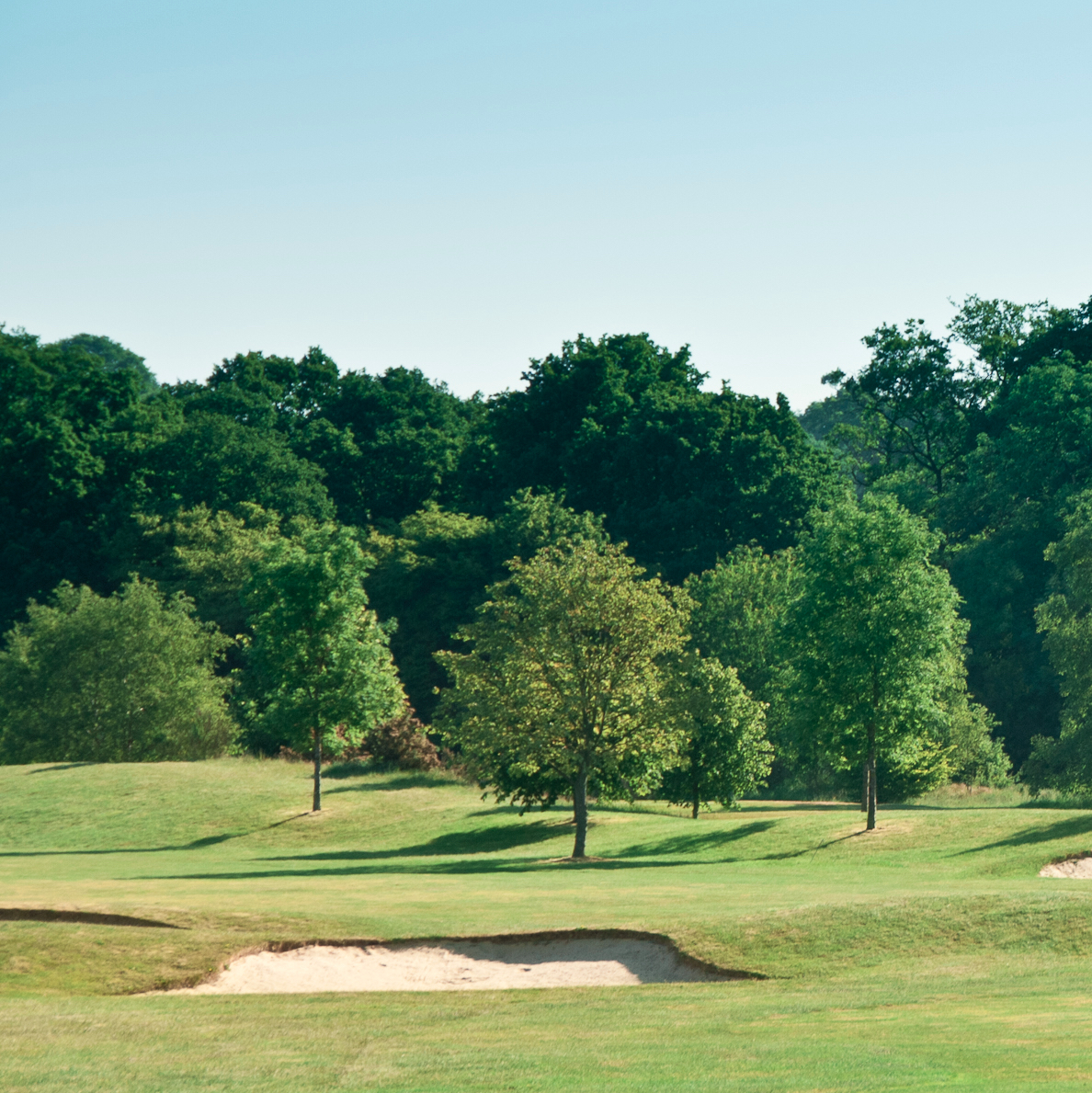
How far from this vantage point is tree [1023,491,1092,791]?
5072 centimetres

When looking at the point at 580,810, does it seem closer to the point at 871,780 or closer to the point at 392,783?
the point at 871,780

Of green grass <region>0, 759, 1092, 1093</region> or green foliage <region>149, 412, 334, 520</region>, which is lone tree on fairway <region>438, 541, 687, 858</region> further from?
green foliage <region>149, 412, 334, 520</region>

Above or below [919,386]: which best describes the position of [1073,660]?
below

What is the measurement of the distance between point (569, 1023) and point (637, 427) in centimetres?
6557

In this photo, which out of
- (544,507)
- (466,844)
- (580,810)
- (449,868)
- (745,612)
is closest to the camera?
(449,868)

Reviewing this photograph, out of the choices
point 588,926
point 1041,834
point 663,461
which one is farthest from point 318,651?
point 663,461

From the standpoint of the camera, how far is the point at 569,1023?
1850 centimetres

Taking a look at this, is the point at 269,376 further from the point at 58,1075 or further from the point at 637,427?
the point at 58,1075

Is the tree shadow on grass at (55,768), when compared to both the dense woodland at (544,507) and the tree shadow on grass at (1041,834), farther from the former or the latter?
the tree shadow on grass at (1041,834)

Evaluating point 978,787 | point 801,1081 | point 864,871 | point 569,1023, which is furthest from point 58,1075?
point 978,787

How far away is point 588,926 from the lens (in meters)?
25.4

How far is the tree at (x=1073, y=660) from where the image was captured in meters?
50.7

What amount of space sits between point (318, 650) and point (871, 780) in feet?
70.5

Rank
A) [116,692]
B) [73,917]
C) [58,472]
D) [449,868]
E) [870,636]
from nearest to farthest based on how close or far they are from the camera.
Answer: [73,917] < [449,868] < [870,636] < [116,692] < [58,472]
